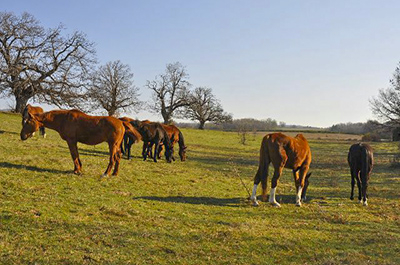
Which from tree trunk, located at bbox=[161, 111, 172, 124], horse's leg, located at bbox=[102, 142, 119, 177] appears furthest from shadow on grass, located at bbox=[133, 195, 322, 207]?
tree trunk, located at bbox=[161, 111, 172, 124]

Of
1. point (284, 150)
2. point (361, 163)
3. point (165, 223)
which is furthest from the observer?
point (361, 163)

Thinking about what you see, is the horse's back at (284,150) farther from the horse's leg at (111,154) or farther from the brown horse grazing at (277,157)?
the horse's leg at (111,154)

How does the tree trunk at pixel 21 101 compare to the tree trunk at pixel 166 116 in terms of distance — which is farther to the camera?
the tree trunk at pixel 166 116

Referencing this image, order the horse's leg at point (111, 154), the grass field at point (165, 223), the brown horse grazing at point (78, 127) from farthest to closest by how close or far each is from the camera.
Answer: the horse's leg at point (111, 154) → the brown horse grazing at point (78, 127) → the grass field at point (165, 223)

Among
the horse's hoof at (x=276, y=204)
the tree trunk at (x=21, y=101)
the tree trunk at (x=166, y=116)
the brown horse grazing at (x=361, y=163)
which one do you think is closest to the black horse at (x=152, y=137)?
the horse's hoof at (x=276, y=204)

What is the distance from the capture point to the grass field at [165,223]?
500 cm

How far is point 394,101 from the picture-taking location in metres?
33.5

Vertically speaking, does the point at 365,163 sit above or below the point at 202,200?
above

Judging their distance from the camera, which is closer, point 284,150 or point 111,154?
point 284,150

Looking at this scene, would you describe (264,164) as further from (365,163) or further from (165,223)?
(365,163)

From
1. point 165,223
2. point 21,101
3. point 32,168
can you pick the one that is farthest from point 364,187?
point 21,101

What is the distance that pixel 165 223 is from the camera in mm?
6527

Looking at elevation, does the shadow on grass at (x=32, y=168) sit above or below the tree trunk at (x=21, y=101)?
below

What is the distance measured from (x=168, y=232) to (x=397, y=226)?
5847mm
